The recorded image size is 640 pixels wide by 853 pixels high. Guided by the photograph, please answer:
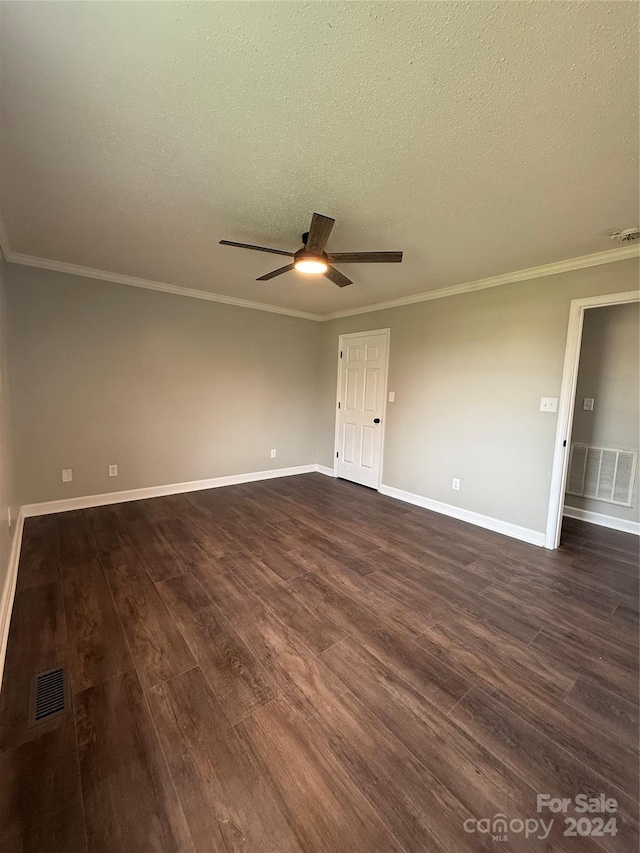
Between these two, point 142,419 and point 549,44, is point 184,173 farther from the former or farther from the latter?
point 142,419

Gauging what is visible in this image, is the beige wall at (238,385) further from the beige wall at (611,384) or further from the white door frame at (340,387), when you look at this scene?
the beige wall at (611,384)

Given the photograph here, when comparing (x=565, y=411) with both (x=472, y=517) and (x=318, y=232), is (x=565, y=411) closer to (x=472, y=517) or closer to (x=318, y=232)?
(x=472, y=517)

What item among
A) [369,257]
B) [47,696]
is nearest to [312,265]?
[369,257]

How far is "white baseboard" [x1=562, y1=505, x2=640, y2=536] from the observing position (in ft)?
11.5

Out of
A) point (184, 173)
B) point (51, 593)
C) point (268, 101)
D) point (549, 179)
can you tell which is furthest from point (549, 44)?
point (51, 593)

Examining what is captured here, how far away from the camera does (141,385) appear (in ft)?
12.6

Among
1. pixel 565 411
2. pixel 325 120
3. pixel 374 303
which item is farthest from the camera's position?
pixel 374 303

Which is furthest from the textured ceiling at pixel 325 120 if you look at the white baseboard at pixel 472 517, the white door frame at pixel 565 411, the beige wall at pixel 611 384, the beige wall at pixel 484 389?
the white baseboard at pixel 472 517

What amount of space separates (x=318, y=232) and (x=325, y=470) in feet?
12.7

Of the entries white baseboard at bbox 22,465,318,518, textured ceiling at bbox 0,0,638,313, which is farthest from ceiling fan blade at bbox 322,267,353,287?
white baseboard at bbox 22,465,318,518

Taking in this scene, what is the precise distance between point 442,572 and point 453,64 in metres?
2.84

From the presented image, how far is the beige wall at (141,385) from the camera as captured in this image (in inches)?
129

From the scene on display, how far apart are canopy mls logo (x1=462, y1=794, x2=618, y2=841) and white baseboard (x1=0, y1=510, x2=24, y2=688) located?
208 cm

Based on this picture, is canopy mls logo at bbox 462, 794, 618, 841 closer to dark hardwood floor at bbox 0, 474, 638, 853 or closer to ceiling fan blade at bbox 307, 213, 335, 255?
dark hardwood floor at bbox 0, 474, 638, 853
